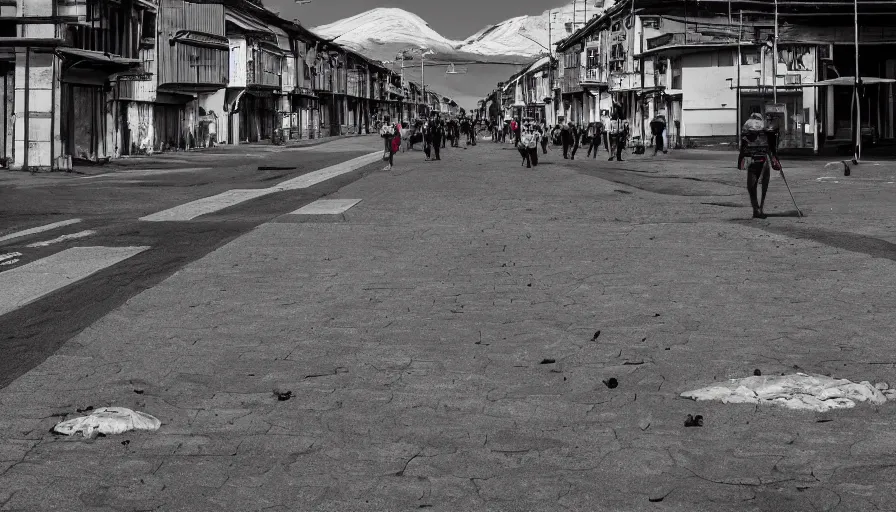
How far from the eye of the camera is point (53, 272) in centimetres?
1078

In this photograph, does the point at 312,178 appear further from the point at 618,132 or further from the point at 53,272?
the point at 53,272

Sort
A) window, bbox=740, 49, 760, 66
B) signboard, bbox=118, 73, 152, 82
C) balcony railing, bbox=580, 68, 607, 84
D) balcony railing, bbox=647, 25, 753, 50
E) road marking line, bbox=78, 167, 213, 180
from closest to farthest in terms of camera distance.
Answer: road marking line, bbox=78, 167, 213, 180, signboard, bbox=118, 73, 152, 82, window, bbox=740, 49, 760, 66, balcony railing, bbox=647, 25, 753, 50, balcony railing, bbox=580, 68, 607, 84

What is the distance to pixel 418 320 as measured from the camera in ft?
27.2

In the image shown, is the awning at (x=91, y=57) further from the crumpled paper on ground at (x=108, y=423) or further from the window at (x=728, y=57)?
the crumpled paper on ground at (x=108, y=423)

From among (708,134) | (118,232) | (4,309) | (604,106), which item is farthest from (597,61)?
(4,309)

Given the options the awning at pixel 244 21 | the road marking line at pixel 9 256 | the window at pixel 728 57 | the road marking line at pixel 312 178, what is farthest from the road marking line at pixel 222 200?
the awning at pixel 244 21

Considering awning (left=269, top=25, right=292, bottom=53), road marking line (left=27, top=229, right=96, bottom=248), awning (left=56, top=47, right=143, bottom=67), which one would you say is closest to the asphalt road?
road marking line (left=27, top=229, right=96, bottom=248)

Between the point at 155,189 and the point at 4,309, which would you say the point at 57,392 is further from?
the point at 155,189

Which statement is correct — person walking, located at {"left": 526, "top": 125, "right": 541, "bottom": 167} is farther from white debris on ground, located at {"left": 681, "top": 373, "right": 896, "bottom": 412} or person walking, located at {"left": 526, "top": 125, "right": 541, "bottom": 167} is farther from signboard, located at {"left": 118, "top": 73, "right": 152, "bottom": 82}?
white debris on ground, located at {"left": 681, "top": 373, "right": 896, "bottom": 412}

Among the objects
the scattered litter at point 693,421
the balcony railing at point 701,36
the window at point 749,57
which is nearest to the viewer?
the scattered litter at point 693,421

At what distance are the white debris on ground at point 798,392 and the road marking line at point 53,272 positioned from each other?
561 cm

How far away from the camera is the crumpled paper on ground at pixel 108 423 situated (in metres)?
5.29

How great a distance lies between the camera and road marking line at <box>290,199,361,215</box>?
1692 cm

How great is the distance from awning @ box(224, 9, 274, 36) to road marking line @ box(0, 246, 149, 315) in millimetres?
57944
